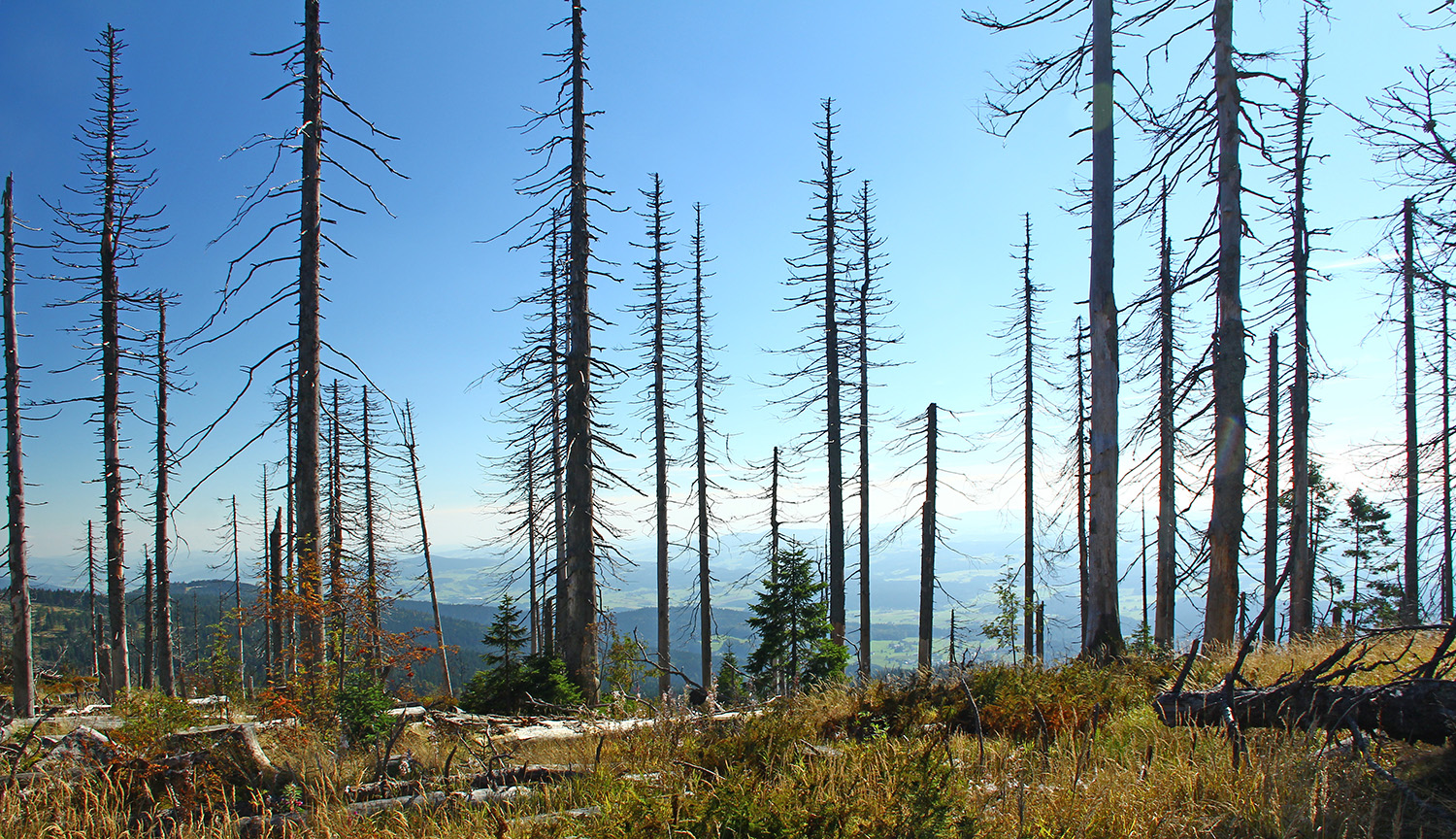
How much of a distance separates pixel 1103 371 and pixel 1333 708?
6.13m

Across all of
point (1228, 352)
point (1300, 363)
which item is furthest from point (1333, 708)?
point (1300, 363)

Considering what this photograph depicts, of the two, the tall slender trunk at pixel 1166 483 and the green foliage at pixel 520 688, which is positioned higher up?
the tall slender trunk at pixel 1166 483

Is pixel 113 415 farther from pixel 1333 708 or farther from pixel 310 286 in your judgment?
pixel 1333 708

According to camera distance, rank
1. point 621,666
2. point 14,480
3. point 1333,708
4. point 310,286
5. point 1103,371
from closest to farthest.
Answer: point 1333,708, point 1103,371, point 310,286, point 621,666, point 14,480

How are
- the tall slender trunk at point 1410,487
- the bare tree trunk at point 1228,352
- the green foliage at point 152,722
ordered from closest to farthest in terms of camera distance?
the green foliage at point 152,722
the bare tree trunk at point 1228,352
the tall slender trunk at point 1410,487

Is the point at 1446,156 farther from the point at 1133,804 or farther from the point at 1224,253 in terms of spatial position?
the point at 1133,804

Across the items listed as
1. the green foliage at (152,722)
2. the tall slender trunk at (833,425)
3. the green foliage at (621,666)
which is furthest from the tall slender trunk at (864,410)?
the green foliage at (152,722)

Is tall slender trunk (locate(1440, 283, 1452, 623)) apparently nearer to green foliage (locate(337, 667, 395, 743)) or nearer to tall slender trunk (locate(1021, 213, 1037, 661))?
tall slender trunk (locate(1021, 213, 1037, 661))

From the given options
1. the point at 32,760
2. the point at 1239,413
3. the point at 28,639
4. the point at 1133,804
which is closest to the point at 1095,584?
the point at 1239,413

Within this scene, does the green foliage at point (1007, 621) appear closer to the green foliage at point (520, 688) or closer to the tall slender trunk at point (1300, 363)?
the tall slender trunk at point (1300, 363)

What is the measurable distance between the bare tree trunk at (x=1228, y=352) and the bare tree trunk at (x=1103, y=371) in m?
1.54

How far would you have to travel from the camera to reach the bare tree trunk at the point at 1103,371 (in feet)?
29.3

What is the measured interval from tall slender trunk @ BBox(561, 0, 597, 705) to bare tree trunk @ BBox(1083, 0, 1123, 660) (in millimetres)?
8048

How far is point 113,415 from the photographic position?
17.0 m
